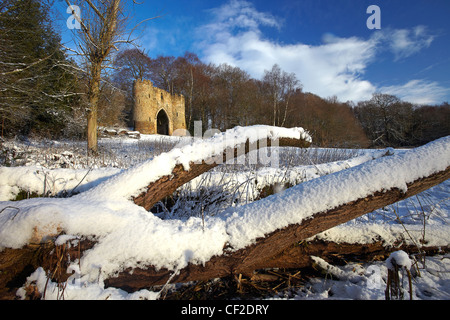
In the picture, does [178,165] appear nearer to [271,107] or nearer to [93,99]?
[93,99]

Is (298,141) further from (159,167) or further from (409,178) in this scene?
(159,167)

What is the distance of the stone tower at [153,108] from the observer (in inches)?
776

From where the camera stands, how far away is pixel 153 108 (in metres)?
20.8

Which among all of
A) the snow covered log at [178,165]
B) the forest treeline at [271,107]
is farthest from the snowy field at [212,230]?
the forest treeline at [271,107]

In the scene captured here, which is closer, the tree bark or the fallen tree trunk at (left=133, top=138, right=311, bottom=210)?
the fallen tree trunk at (left=133, top=138, right=311, bottom=210)

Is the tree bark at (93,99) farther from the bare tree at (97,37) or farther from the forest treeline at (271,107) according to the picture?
the forest treeline at (271,107)

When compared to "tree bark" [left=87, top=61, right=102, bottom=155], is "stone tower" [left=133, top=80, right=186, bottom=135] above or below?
above

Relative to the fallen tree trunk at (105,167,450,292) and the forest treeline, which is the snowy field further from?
the forest treeline

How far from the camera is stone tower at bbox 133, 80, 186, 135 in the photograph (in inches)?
776

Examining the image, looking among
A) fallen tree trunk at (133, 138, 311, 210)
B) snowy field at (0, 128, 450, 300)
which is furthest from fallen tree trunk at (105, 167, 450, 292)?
fallen tree trunk at (133, 138, 311, 210)

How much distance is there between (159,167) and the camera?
1639mm

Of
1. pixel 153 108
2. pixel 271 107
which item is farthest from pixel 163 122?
pixel 271 107

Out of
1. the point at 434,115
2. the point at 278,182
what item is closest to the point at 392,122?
the point at 434,115

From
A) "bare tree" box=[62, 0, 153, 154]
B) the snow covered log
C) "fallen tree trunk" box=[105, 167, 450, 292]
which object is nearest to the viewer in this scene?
"fallen tree trunk" box=[105, 167, 450, 292]
